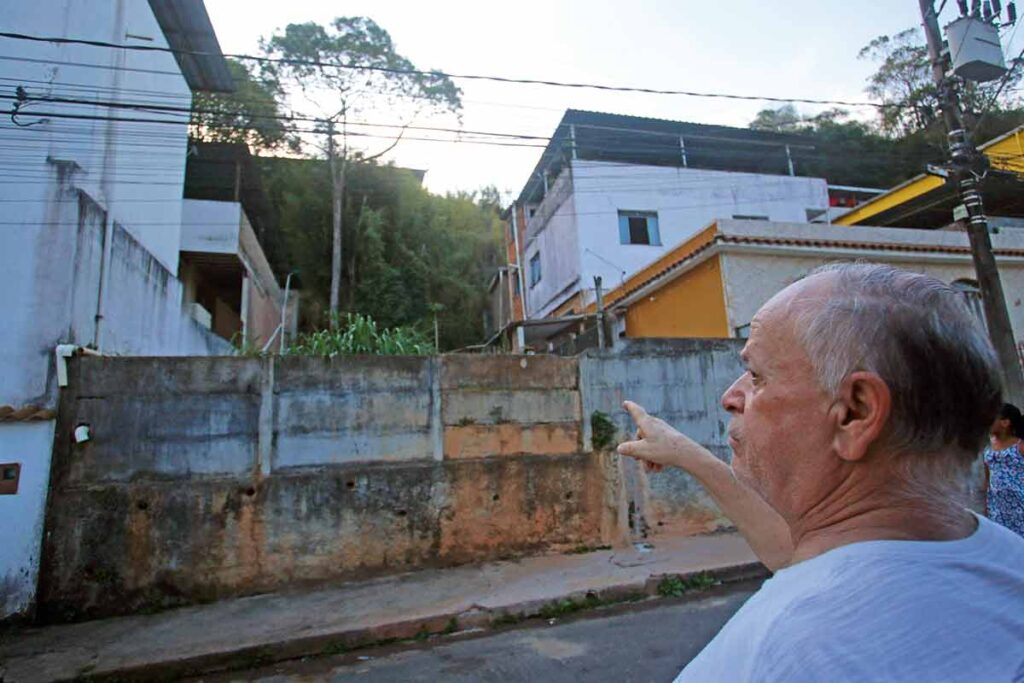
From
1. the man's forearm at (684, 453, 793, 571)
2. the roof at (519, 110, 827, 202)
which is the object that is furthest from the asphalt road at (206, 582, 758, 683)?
the roof at (519, 110, 827, 202)

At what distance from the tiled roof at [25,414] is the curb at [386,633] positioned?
2467 mm

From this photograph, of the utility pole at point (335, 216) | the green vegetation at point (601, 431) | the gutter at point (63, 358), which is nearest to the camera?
the gutter at point (63, 358)

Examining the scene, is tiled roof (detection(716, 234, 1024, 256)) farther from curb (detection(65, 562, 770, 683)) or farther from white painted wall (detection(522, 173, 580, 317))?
curb (detection(65, 562, 770, 683))

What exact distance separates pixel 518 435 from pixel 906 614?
19.3ft

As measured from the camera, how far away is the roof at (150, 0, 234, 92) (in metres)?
10.8

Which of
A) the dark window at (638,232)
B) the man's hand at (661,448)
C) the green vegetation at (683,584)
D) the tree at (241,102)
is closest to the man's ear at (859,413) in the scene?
the man's hand at (661,448)

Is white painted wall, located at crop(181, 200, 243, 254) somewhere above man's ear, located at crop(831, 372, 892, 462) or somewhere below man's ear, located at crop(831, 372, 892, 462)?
above

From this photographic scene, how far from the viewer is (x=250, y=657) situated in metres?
4.18

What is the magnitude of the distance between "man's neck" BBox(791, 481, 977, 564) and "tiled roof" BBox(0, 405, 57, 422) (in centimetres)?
653

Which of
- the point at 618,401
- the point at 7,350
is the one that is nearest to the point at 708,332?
the point at 618,401

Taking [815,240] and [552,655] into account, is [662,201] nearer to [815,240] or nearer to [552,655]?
[815,240]

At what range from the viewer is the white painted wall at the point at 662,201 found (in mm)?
15484

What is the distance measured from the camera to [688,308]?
11172 millimetres

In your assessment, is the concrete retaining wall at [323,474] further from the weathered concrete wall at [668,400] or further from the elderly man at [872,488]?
the elderly man at [872,488]
